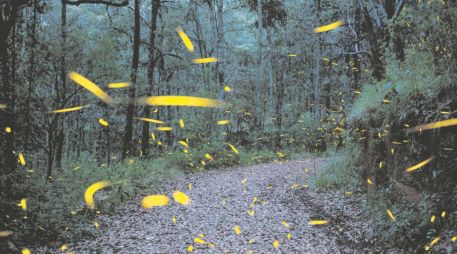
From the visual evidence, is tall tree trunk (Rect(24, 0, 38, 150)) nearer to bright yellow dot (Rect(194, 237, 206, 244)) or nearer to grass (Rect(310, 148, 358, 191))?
bright yellow dot (Rect(194, 237, 206, 244))

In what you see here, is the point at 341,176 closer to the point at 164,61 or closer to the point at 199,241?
the point at 199,241

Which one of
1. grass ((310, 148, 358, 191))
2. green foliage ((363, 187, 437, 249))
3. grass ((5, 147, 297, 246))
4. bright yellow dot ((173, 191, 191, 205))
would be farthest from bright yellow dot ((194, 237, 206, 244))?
grass ((310, 148, 358, 191))

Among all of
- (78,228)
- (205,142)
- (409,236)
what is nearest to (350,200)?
(409,236)

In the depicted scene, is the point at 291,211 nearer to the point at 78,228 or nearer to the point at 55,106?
the point at 78,228

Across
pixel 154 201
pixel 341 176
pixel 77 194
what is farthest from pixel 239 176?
pixel 77 194

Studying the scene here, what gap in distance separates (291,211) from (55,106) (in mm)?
8514

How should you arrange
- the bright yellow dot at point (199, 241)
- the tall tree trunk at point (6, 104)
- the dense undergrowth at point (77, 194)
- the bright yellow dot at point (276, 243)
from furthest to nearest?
the tall tree trunk at point (6, 104)
the dense undergrowth at point (77, 194)
the bright yellow dot at point (199, 241)
the bright yellow dot at point (276, 243)

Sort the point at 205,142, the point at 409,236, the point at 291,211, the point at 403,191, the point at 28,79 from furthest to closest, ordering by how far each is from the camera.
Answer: the point at 205,142, the point at 28,79, the point at 291,211, the point at 403,191, the point at 409,236

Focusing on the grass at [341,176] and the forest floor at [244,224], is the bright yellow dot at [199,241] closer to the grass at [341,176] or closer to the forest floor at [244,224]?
the forest floor at [244,224]

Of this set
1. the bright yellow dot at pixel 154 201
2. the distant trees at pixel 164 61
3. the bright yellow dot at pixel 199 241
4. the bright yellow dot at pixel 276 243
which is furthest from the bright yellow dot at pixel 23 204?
the bright yellow dot at pixel 276 243

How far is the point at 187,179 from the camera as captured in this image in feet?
47.2

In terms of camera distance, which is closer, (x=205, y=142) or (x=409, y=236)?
(x=409, y=236)

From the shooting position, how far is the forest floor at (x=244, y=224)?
7023 millimetres

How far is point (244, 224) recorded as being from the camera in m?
8.37
